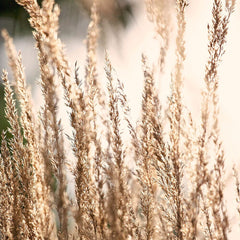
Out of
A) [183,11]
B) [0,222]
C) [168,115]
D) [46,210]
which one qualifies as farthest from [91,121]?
[0,222]

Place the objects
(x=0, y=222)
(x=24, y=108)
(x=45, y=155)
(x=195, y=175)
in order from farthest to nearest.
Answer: (x=0, y=222)
(x=24, y=108)
(x=45, y=155)
(x=195, y=175)

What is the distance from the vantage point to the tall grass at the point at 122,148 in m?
1.61

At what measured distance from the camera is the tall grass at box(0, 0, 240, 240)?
1.61 m

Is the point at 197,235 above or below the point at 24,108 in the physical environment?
below

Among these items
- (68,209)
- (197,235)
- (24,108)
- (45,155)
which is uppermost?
(24,108)

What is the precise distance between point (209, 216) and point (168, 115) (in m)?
0.59

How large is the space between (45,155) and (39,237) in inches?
23.7

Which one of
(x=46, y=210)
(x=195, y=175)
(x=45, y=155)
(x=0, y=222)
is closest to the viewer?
(x=195, y=175)

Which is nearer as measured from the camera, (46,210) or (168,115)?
(168,115)

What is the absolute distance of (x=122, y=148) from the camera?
1931 mm

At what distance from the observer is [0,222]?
2.32 meters

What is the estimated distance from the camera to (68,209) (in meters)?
1.74

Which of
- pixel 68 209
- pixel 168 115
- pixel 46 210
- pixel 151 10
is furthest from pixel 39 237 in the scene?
pixel 151 10

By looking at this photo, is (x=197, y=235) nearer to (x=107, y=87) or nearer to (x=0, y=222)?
(x=107, y=87)
